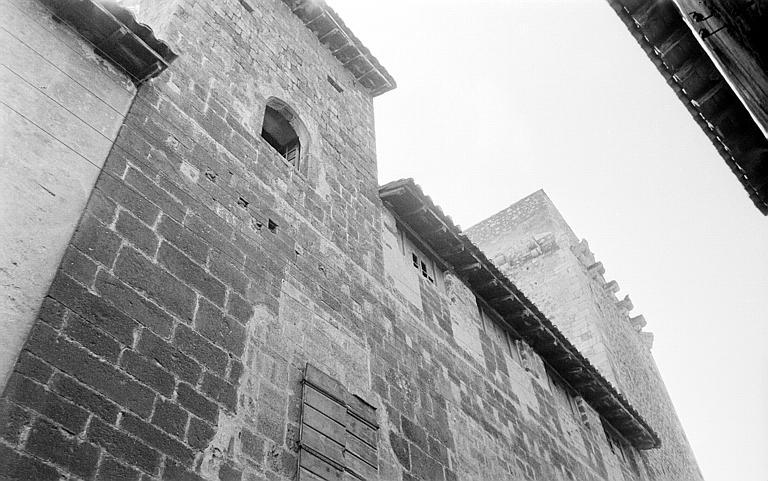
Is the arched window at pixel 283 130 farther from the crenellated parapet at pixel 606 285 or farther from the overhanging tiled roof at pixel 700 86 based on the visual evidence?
the crenellated parapet at pixel 606 285

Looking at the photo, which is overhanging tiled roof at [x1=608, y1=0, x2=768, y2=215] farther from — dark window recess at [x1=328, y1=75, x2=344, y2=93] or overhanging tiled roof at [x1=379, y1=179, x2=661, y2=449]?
dark window recess at [x1=328, y1=75, x2=344, y2=93]

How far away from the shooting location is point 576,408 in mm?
11164

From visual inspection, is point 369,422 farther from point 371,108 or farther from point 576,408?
point 576,408

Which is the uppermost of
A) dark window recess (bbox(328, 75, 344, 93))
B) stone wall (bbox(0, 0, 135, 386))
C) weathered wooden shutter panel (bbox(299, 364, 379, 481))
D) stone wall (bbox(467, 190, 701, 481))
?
stone wall (bbox(467, 190, 701, 481))

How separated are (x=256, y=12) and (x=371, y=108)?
7.57 ft

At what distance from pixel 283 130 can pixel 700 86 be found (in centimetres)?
402

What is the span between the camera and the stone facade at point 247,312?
3.25 meters

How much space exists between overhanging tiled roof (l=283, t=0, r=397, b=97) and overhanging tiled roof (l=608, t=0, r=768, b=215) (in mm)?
3908

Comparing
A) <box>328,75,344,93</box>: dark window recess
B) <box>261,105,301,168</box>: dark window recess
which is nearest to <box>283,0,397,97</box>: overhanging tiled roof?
<box>328,75,344,93</box>: dark window recess

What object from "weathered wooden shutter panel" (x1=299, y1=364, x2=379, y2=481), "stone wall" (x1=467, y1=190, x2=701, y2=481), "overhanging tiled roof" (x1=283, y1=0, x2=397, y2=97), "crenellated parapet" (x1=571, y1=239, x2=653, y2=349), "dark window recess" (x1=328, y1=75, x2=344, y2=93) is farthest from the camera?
"crenellated parapet" (x1=571, y1=239, x2=653, y2=349)

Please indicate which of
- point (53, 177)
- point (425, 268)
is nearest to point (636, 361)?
point (425, 268)

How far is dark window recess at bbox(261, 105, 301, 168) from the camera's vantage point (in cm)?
655

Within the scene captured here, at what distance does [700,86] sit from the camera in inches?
235

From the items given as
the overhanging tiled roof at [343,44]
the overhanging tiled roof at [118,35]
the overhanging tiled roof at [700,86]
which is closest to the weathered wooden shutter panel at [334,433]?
the overhanging tiled roof at [118,35]
